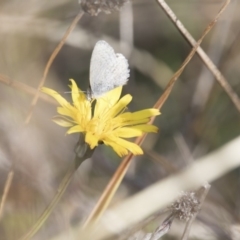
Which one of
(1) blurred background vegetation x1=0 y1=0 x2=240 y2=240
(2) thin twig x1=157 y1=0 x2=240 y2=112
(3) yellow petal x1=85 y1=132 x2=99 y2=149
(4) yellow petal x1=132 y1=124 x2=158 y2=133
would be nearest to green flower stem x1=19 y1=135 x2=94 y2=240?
(3) yellow petal x1=85 y1=132 x2=99 y2=149

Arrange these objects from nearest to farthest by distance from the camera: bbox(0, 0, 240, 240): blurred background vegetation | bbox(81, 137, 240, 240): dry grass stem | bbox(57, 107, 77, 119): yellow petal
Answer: bbox(57, 107, 77, 119): yellow petal, bbox(81, 137, 240, 240): dry grass stem, bbox(0, 0, 240, 240): blurred background vegetation

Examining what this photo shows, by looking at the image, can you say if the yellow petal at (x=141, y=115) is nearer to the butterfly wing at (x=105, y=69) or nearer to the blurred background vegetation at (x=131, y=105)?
the butterfly wing at (x=105, y=69)

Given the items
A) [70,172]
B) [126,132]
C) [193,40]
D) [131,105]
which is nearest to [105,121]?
[126,132]

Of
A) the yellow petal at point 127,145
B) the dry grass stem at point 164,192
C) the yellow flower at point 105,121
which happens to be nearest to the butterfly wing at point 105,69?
the yellow flower at point 105,121

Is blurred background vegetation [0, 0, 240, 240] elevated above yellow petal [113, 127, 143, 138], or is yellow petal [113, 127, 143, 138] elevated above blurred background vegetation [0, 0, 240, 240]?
blurred background vegetation [0, 0, 240, 240]

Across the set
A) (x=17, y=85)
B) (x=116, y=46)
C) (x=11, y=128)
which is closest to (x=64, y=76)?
(x=116, y=46)

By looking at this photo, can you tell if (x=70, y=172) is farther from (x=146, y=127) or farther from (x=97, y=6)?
(x=97, y=6)

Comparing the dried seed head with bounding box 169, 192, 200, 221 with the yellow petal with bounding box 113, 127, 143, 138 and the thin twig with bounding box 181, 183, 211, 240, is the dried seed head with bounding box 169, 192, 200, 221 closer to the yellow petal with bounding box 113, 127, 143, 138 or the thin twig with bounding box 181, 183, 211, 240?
the thin twig with bounding box 181, 183, 211, 240
